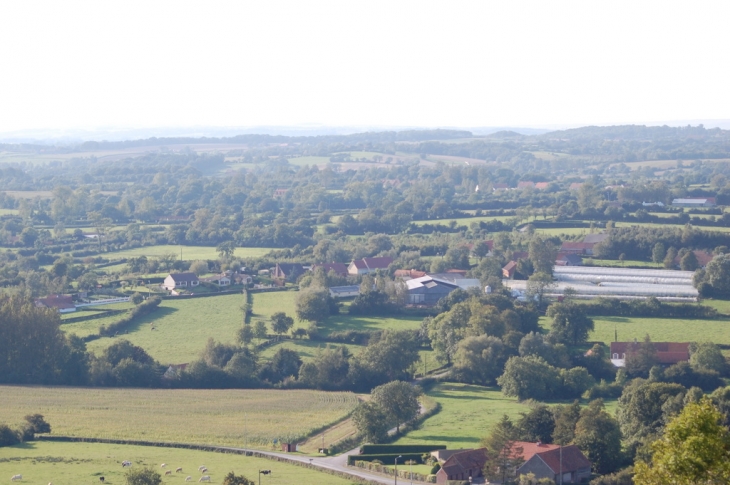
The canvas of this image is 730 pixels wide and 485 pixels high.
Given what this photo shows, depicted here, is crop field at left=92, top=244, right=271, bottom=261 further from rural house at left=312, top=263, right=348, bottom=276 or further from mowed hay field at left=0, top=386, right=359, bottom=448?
mowed hay field at left=0, top=386, right=359, bottom=448

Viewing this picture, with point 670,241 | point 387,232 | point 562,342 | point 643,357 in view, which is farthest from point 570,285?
point 387,232

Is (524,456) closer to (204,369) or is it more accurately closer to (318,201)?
(204,369)

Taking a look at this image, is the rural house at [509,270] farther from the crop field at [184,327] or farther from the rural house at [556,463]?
the rural house at [556,463]

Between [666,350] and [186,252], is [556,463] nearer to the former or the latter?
[666,350]

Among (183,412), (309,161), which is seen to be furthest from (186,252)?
(309,161)

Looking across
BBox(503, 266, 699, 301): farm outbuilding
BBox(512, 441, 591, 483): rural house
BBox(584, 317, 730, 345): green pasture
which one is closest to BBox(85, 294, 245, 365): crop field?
BBox(584, 317, 730, 345): green pasture
